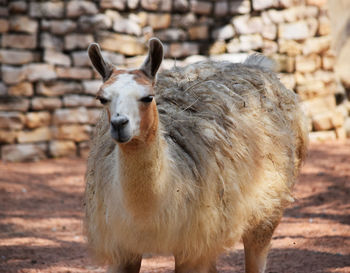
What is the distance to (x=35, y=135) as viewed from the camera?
9.11 metres

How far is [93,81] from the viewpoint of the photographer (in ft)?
31.2

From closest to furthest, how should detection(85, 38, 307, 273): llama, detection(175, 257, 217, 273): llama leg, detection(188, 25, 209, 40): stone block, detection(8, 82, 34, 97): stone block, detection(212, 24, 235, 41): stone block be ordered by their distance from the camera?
detection(85, 38, 307, 273): llama < detection(175, 257, 217, 273): llama leg < detection(8, 82, 34, 97): stone block < detection(212, 24, 235, 41): stone block < detection(188, 25, 209, 40): stone block

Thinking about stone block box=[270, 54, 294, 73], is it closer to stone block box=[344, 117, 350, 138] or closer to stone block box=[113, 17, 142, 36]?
stone block box=[344, 117, 350, 138]

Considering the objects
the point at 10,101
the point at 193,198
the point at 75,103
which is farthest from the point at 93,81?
the point at 193,198

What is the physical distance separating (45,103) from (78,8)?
1669 millimetres

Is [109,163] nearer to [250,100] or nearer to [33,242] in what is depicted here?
[250,100]

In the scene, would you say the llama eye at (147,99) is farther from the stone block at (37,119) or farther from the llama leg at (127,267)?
the stone block at (37,119)

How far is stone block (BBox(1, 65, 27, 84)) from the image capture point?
883 cm

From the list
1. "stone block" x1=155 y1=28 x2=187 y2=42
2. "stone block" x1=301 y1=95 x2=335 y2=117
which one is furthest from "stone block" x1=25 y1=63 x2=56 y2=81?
"stone block" x1=301 y1=95 x2=335 y2=117

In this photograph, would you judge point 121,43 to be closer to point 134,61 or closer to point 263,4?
point 134,61

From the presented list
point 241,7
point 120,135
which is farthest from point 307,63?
point 120,135

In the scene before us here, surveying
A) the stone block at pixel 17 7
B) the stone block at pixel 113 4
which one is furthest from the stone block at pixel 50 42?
the stone block at pixel 113 4

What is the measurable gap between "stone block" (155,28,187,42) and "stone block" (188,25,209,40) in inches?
6.6

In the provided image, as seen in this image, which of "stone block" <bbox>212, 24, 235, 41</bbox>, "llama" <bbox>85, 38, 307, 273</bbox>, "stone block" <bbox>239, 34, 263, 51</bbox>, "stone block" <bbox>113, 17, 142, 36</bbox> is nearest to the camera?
"llama" <bbox>85, 38, 307, 273</bbox>
